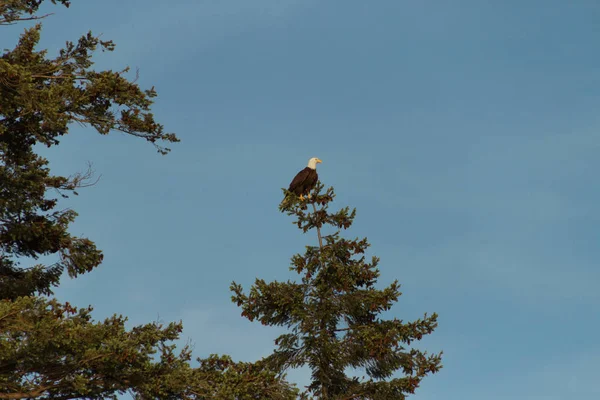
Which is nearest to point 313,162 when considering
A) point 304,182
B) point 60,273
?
point 304,182

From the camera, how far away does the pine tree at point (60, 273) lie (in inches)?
511

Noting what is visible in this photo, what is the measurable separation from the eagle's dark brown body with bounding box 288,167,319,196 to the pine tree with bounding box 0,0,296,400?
5159 millimetres

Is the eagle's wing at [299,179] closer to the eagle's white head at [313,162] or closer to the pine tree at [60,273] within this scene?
the eagle's white head at [313,162]

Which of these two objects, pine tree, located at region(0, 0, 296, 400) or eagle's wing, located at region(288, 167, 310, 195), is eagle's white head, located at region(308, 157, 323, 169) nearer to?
eagle's wing, located at region(288, 167, 310, 195)

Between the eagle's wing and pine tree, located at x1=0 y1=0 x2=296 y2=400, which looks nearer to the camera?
pine tree, located at x1=0 y1=0 x2=296 y2=400

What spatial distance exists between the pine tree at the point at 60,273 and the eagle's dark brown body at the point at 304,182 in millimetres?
5159

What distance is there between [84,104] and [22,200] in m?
2.91

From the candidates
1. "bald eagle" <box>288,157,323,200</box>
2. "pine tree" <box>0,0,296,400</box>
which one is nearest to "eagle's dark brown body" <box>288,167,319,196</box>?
"bald eagle" <box>288,157,323,200</box>

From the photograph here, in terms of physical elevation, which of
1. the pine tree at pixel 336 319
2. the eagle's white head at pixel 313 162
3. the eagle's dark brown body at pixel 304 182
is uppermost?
the eagle's white head at pixel 313 162

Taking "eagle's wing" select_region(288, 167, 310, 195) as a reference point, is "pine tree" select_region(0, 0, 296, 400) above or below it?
below

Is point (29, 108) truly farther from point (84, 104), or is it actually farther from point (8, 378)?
point (8, 378)

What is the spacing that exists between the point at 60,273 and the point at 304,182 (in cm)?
702

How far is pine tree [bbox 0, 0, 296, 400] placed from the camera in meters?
13.0

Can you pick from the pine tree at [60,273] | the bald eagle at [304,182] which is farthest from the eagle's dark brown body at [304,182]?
the pine tree at [60,273]
